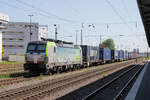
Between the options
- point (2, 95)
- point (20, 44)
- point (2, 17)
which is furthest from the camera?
point (20, 44)

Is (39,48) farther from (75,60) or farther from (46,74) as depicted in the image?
(75,60)

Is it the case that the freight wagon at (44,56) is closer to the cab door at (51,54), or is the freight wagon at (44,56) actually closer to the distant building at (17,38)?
the cab door at (51,54)

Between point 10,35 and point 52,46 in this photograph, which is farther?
point 10,35

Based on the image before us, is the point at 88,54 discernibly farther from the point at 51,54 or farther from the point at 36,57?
the point at 36,57

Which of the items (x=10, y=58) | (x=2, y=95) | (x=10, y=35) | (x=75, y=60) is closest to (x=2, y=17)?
(x=10, y=35)

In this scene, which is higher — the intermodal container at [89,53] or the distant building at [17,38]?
the distant building at [17,38]

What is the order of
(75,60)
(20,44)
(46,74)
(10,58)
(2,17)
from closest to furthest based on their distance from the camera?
(46,74)
(75,60)
(10,58)
(2,17)
(20,44)

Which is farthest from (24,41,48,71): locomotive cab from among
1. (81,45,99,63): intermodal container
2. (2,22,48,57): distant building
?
(2,22,48,57): distant building

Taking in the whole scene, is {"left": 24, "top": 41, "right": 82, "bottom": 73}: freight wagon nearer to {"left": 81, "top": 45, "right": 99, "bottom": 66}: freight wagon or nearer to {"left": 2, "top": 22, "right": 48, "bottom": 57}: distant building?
{"left": 81, "top": 45, "right": 99, "bottom": 66}: freight wagon

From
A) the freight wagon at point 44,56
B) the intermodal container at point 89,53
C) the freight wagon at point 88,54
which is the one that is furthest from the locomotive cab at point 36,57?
the intermodal container at point 89,53

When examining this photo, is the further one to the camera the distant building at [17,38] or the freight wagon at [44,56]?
the distant building at [17,38]

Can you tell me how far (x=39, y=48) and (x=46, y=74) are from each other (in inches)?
126

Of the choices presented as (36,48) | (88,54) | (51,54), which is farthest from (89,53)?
(36,48)

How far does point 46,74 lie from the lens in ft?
68.8
